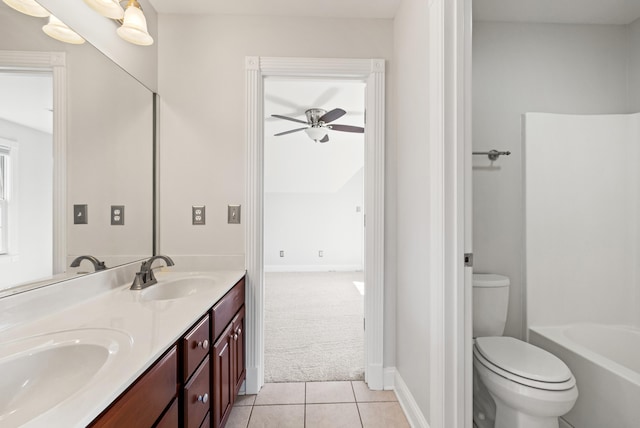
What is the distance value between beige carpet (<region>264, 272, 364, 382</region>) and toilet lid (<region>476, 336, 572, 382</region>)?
926mm

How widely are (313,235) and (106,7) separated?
4.91 meters

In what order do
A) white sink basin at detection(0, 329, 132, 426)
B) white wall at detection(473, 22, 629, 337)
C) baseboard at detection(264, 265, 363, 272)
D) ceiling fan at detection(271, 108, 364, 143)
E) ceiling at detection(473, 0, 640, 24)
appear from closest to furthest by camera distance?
white sink basin at detection(0, 329, 132, 426)
ceiling at detection(473, 0, 640, 24)
white wall at detection(473, 22, 629, 337)
ceiling fan at detection(271, 108, 364, 143)
baseboard at detection(264, 265, 363, 272)

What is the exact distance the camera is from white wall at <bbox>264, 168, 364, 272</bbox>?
5.91 meters

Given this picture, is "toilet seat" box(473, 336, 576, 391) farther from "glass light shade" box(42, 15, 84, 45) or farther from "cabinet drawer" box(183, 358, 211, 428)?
"glass light shade" box(42, 15, 84, 45)

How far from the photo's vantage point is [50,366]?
80 centimetres

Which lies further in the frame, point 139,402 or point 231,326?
point 231,326

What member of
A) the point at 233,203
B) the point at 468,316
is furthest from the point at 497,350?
the point at 233,203

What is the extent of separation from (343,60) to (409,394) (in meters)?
2.06

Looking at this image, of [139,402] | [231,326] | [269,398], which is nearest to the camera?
[139,402]

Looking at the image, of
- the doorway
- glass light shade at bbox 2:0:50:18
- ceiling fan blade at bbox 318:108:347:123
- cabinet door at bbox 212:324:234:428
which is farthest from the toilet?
glass light shade at bbox 2:0:50:18

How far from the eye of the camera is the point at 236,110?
6.26 feet

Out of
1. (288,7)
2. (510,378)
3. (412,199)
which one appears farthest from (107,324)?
(288,7)

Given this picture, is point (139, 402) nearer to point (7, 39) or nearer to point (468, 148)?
point (7, 39)

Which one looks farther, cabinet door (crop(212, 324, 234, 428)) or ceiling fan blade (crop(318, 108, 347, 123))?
ceiling fan blade (crop(318, 108, 347, 123))
